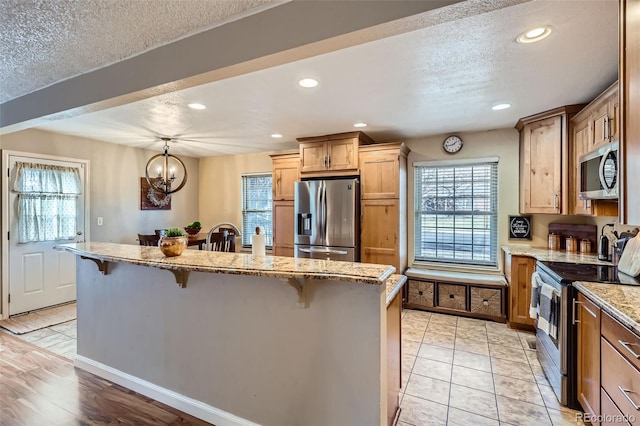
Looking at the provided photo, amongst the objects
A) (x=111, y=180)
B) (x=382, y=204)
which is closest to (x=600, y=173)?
(x=382, y=204)

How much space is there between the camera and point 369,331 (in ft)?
4.91

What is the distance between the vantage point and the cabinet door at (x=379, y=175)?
3863 mm

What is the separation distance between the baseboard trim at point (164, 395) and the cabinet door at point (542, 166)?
3484 millimetres

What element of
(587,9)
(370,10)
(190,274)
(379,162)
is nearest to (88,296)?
(190,274)

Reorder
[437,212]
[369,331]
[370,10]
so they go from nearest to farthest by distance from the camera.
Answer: [370,10] → [369,331] → [437,212]

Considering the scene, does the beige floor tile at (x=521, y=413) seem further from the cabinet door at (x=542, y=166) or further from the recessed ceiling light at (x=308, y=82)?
the recessed ceiling light at (x=308, y=82)

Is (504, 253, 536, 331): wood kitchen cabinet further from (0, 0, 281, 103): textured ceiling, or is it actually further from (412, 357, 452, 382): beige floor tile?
(0, 0, 281, 103): textured ceiling

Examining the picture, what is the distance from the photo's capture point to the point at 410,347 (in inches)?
118

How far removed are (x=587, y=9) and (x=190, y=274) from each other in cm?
270

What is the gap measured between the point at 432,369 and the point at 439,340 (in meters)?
0.61

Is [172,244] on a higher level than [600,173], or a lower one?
lower

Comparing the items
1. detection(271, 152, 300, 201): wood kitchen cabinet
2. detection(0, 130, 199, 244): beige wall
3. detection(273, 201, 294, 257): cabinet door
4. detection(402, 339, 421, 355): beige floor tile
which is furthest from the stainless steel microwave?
detection(0, 130, 199, 244): beige wall

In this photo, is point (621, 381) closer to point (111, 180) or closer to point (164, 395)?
point (164, 395)

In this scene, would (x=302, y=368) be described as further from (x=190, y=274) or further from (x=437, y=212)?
(x=437, y=212)
